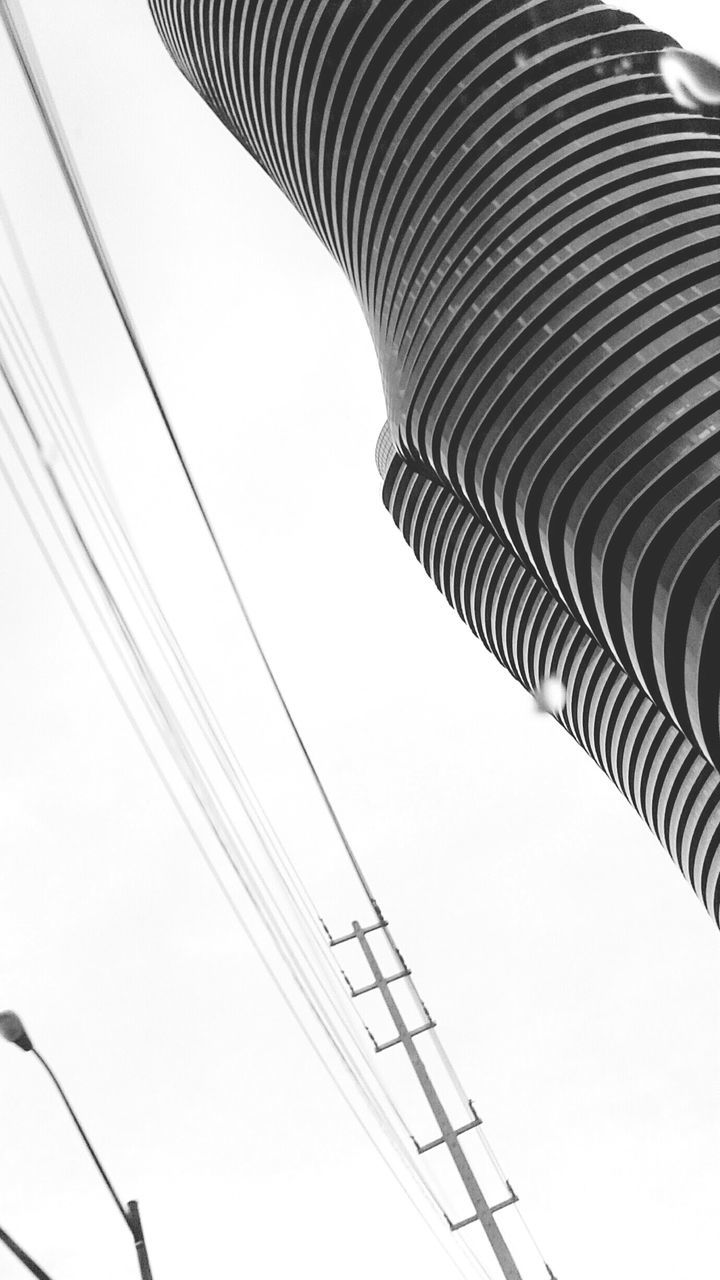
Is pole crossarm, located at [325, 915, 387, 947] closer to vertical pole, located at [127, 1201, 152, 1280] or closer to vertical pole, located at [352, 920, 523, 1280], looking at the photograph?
vertical pole, located at [352, 920, 523, 1280]

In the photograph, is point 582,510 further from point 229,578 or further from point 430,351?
point 229,578

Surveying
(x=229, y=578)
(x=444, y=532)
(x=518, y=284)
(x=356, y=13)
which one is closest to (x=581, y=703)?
(x=444, y=532)

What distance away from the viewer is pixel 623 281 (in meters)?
43.8

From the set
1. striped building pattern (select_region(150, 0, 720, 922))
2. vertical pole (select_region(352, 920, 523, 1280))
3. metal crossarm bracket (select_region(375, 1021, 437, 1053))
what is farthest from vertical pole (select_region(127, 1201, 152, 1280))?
striped building pattern (select_region(150, 0, 720, 922))

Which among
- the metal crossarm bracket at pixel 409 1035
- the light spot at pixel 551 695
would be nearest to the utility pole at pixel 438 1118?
the metal crossarm bracket at pixel 409 1035

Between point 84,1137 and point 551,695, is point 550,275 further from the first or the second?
point 84,1137

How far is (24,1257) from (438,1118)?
18499 mm

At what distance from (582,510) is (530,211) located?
51.1 feet

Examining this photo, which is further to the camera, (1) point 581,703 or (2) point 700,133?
(1) point 581,703

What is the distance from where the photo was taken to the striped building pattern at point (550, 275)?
4172 centimetres

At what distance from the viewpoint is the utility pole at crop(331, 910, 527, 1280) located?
2011 cm

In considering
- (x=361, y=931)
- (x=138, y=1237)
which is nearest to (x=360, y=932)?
(x=361, y=931)

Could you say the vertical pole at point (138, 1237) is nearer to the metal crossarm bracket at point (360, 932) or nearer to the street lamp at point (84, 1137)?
the street lamp at point (84, 1137)

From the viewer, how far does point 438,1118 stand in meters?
22.7
